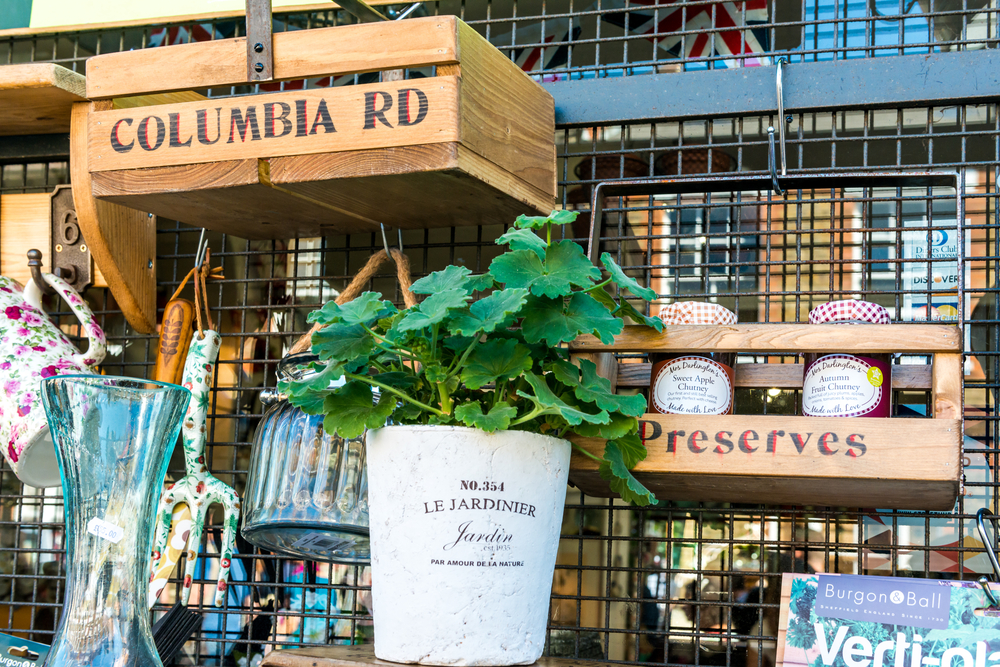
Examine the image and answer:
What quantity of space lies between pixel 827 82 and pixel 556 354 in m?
0.54

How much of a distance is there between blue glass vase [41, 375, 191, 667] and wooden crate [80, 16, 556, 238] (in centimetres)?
30

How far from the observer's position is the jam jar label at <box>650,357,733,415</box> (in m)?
1.04

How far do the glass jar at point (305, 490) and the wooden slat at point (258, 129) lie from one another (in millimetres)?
263

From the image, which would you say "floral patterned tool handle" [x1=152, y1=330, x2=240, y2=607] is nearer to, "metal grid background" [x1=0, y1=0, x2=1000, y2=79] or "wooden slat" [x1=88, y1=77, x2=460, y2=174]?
"wooden slat" [x1=88, y1=77, x2=460, y2=174]

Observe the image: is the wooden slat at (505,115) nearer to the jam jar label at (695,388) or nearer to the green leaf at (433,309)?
the green leaf at (433,309)

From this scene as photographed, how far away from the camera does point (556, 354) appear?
1.00m

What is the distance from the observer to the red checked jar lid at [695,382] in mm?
1040

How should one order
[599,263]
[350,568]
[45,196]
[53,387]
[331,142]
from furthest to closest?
1. [350,568]
2. [45,196]
3. [599,263]
4. [331,142]
5. [53,387]

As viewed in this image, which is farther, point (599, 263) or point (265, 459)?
point (599, 263)

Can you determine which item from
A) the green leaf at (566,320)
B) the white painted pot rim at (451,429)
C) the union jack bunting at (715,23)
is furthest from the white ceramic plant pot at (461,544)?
the union jack bunting at (715,23)

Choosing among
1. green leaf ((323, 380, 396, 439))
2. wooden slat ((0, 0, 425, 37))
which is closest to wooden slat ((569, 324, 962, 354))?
green leaf ((323, 380, 396, 439))

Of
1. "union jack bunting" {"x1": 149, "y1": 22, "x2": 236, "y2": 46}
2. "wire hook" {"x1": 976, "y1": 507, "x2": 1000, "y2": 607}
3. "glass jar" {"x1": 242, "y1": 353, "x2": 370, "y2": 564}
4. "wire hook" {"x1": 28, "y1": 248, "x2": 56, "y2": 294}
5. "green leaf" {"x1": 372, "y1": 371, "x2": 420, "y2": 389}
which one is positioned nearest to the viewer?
"wire hook" {"x1": 976, "y1": 507, "x2": 1000, "y2": 607}

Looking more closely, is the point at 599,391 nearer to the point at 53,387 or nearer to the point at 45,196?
the point at 53,387

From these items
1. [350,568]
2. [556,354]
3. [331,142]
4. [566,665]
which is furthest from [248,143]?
[350,568]
